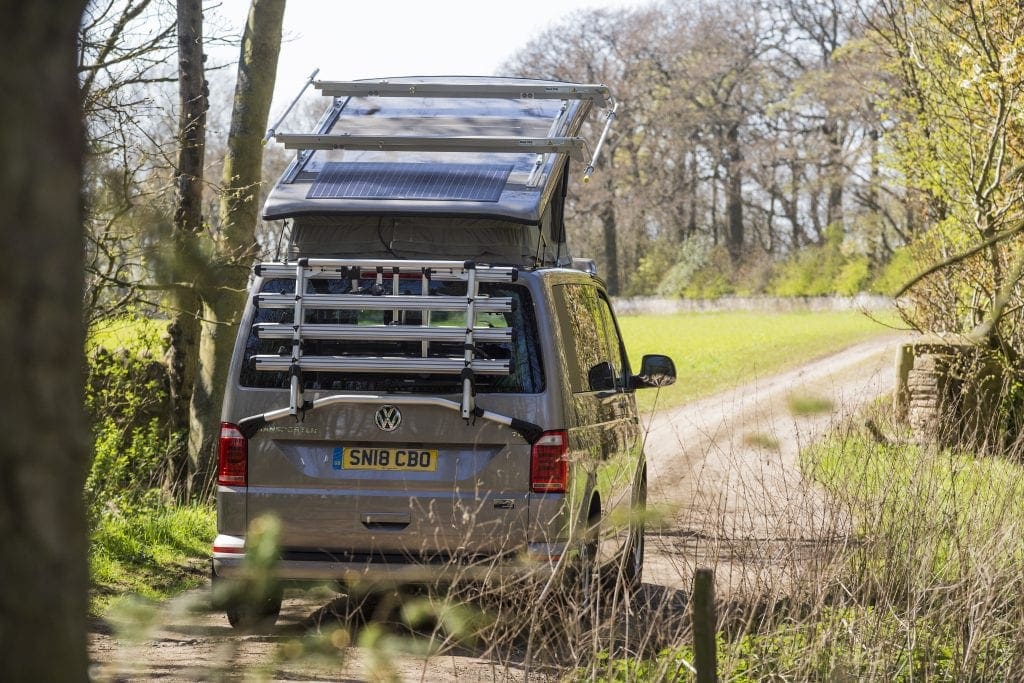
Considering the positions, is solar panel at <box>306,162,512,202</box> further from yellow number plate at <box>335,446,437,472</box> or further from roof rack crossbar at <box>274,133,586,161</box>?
yellow number plate at <box>335,446,437,472</box>

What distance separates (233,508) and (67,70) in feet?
16.4

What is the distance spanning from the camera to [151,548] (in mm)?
9070

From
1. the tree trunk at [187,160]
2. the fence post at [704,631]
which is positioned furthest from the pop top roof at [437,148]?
the fence post at [704,631]

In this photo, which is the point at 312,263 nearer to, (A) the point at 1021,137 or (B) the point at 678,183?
(A) the point at 1021,137

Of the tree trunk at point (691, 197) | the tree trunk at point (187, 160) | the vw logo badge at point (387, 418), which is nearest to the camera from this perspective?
the vw logo badge at point (387, 418)

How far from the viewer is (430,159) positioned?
760 centimetres

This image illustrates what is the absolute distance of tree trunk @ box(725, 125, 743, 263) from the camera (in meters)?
57.2

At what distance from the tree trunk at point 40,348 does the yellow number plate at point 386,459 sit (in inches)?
185

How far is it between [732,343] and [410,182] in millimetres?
28496

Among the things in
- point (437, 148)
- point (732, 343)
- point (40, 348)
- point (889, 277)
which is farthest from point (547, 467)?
point (889, 277)

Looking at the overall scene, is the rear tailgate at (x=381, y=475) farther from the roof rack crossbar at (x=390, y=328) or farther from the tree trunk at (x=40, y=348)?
the tree trunk at (x=40, y=348)

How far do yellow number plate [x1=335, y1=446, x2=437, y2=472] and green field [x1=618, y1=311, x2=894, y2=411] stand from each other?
16089 millimetres

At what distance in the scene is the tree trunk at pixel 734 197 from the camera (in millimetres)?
57188

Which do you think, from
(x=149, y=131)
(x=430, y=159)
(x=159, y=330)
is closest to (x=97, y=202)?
(x=430, y=159)
